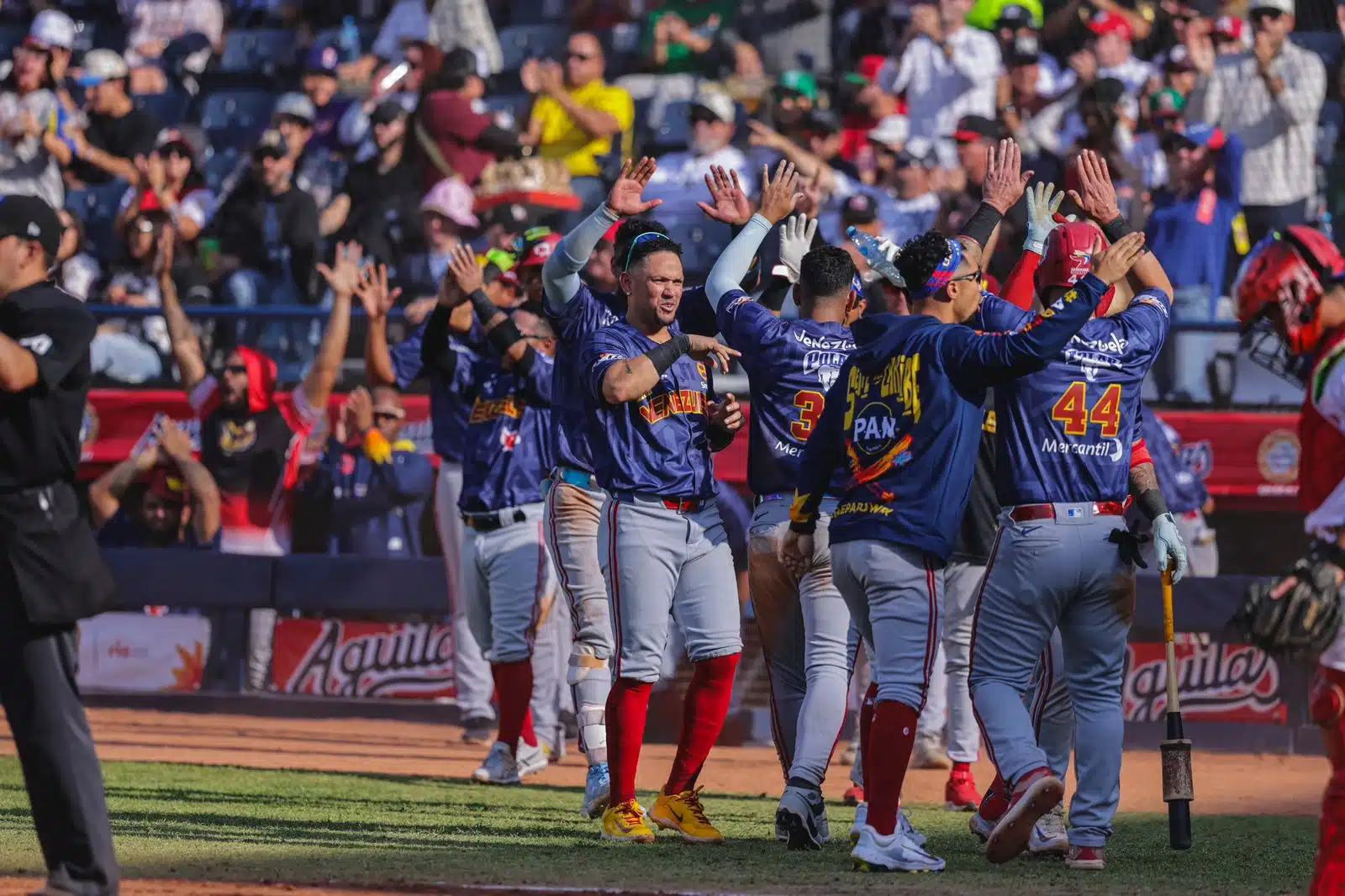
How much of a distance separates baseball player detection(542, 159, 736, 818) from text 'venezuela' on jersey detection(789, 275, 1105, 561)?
3.79ft

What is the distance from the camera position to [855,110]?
1525cm

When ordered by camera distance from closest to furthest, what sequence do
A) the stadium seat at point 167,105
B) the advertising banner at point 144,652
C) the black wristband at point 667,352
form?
the black wristband at point 667,352 < the advertising banner at point 144,652 < the stadium seat at point 167,105

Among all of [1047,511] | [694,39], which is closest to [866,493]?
[1047,511]

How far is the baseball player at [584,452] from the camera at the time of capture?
752 centimetres

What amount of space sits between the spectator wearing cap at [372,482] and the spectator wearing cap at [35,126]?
561 centimetres

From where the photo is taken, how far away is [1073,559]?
251 inches

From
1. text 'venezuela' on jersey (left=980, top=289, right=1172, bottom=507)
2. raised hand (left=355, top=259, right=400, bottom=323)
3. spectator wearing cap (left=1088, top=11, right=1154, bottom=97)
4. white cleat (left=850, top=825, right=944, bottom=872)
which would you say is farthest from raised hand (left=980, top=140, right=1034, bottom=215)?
spectator wearing cap (left=1088, top=11, right=1154, bottom=97)

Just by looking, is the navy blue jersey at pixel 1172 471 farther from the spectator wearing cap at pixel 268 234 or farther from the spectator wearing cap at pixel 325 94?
the spectator wearing cap at pixel 325 94

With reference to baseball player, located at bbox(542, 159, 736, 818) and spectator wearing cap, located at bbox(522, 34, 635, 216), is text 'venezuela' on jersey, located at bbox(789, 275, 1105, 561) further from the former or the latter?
spectator wearing cap, located at bbox(522, 34, 635, 216)

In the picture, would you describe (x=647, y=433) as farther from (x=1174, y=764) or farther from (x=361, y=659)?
(x=361, y=659)

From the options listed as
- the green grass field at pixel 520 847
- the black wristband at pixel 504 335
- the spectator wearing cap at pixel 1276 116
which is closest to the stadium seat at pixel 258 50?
the spectator wearing cap at pixel 1276 116

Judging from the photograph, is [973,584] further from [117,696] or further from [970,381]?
[117,696]

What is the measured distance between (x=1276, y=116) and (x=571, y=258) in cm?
796

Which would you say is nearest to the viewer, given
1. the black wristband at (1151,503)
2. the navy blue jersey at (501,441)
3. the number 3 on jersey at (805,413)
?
the black wristband at (1151,503)
